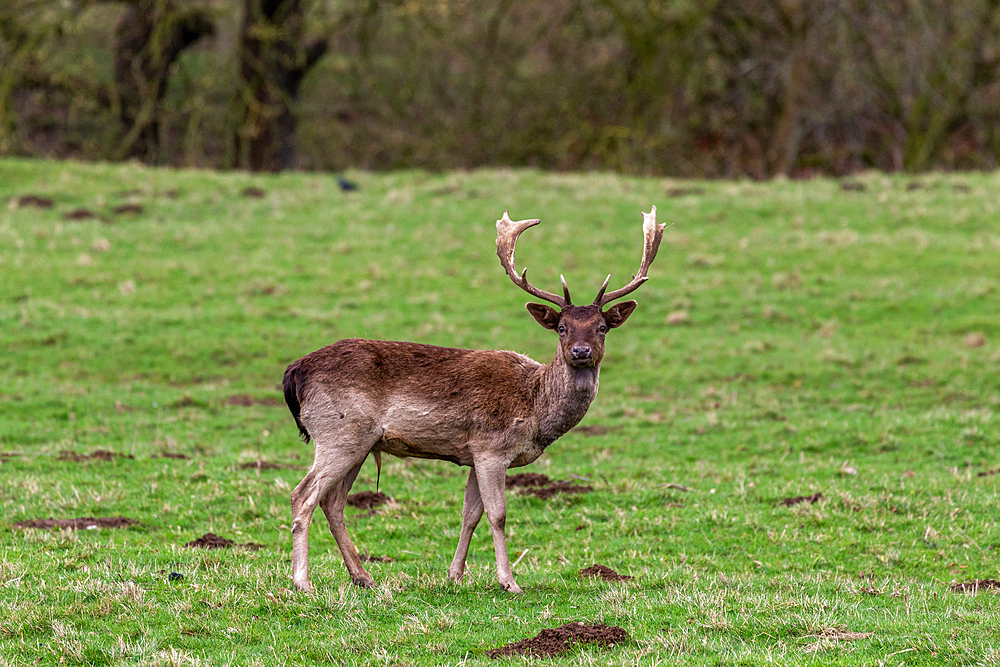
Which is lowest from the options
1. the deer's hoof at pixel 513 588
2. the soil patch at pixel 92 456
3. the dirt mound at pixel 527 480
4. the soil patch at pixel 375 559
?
the soil patch at pixel 92 456

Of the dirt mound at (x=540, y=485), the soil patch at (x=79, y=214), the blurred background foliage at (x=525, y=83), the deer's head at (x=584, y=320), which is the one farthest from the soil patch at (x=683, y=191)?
the deer's head at (x=584, y=320)

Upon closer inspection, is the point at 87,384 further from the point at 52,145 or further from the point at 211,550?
the point at 52,145

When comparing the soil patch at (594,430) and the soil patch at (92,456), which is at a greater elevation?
the soil patch at (92,456)

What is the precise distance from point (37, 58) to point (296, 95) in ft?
24.7

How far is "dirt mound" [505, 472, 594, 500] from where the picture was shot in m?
12.0

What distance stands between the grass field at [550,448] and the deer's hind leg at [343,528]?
196 mm

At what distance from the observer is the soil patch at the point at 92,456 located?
42.7 feet

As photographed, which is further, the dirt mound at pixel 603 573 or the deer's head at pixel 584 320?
the dirt mound at pixel 603 573

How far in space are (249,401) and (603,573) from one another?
374 inches

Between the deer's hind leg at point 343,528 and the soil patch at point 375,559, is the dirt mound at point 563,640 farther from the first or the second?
the soil patch at point 375,559

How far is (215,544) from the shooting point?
9695 millimetres

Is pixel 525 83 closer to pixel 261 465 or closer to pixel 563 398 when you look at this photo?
pixel 261 465

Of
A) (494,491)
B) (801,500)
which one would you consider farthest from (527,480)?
(494,491)

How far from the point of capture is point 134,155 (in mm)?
36062
